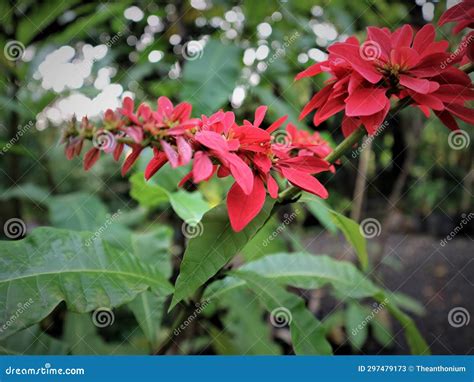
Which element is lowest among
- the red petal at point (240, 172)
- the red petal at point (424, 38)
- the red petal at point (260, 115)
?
the red petal at point (424, 38)

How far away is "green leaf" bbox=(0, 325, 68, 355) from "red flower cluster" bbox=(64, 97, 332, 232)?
1.45ft

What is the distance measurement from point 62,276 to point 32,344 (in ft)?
0.90

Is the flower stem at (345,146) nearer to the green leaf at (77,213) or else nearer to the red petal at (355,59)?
the red petal at (355,59)

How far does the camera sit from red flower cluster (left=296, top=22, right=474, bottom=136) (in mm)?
425

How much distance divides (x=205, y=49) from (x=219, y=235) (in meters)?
0.67

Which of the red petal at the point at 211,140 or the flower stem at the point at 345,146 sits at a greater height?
the red petal at the point at 211,140

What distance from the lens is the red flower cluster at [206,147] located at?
0.37 metres

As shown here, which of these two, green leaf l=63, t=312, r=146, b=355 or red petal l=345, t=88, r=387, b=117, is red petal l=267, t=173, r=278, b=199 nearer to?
red petal l=345, t=88, r=387, b=117

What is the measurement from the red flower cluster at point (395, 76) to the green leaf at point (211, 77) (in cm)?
47

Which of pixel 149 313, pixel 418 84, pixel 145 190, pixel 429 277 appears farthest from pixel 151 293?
pixel 429 277

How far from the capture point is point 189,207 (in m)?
0.67

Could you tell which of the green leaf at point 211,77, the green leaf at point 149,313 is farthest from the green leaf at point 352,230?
the green leaf at point 211,77

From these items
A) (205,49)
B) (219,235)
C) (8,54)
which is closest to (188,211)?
(219,235)

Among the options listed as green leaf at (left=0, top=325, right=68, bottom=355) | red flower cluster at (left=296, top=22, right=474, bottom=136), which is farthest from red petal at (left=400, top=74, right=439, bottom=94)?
green leaf at (left=0, top=325, right=68, bottom=355)
